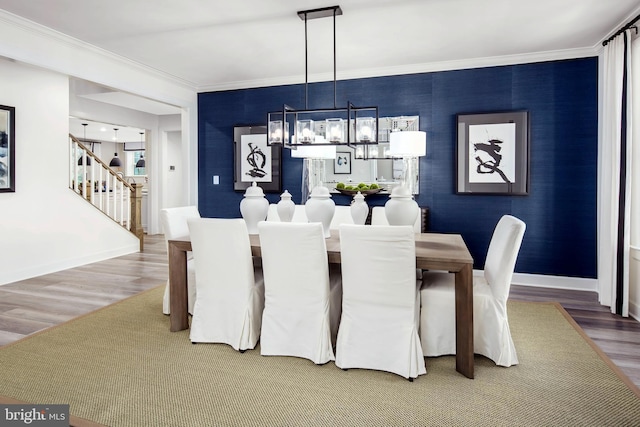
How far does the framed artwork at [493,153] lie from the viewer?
4469mm

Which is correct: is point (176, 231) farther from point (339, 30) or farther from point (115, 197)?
point (115, 197)

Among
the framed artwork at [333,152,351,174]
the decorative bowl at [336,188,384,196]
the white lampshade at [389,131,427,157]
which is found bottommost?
the decorative bowl at [336,188,384,196]

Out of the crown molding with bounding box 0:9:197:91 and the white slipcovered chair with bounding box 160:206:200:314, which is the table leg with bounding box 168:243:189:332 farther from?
the crown molding with bounding box 0:9:197:91

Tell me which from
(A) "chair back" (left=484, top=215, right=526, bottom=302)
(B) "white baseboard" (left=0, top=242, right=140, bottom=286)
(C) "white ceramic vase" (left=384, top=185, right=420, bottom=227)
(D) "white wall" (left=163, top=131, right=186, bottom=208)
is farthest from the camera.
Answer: (D) "white wall" (left=163, top=131, right=186, bottom=208)

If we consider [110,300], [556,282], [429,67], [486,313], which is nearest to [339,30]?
[429,67]

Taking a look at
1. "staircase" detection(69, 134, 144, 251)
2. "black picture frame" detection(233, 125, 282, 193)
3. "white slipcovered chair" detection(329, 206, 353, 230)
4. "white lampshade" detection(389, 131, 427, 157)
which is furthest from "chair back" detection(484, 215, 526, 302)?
"staircase" detection(69, 134, 144, 251)

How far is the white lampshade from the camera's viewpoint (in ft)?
14.2

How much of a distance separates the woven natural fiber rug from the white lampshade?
2128 mm

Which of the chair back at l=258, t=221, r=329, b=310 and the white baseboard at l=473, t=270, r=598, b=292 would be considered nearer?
the chair back at l=258, t=221, r=329, b=310

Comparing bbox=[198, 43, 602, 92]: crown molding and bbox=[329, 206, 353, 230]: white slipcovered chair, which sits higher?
bbox=[198, 43, 602, 92]: crown molding

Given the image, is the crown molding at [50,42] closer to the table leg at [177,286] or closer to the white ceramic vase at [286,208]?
the table leg at [177,286]

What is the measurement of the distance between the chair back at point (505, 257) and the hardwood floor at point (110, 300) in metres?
0.83

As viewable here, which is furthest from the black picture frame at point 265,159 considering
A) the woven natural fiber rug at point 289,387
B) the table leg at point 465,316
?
the table leg at point 465,316

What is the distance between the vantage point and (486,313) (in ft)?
8.35
